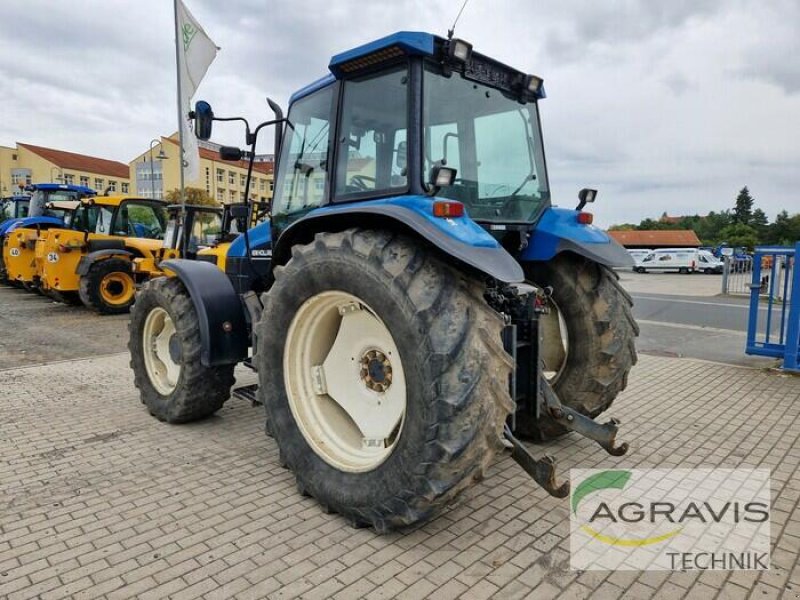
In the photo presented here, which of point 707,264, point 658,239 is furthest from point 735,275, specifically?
point 658,239

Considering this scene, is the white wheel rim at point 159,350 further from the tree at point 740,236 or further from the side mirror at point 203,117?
the tree at point 740,236

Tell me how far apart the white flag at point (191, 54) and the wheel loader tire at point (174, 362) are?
16.8 feet

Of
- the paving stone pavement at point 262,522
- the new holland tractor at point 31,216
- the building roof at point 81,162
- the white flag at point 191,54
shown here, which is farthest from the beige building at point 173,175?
the paving stone pavement at point 262,522

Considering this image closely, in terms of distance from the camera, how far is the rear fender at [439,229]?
253 centimetres

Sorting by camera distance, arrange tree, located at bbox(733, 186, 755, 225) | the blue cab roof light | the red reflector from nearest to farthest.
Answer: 1. the red reflector
2. the blue cab roof light
3. tree, located at bbox(733, 186, 755, 225)

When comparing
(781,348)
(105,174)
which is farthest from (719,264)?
(105,174)

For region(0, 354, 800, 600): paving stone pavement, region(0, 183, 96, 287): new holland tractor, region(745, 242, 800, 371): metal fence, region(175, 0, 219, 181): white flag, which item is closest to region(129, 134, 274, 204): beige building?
region(0, 183, 96, 287): new holland tractor

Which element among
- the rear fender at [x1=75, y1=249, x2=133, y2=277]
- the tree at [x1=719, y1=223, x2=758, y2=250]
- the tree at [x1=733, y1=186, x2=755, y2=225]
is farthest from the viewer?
the tree at [x1=733, y1=186, x2=755, y2=225]

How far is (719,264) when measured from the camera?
110 ft

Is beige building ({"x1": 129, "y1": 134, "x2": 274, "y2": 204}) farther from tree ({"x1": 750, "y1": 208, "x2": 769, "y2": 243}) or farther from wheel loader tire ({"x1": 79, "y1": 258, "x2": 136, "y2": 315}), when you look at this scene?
tree ({"x1": 750, "y1": 208, "x2": 769, "y2": 243})

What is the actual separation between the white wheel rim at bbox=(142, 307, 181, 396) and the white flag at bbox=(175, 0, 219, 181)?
511 centimetres

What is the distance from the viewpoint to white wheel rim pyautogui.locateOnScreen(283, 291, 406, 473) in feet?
9.95

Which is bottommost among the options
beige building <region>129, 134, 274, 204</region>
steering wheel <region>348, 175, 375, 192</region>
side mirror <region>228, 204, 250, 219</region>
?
side mirror <region>228, 204, 250, 219</region>

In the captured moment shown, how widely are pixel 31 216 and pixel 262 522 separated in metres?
16.4
